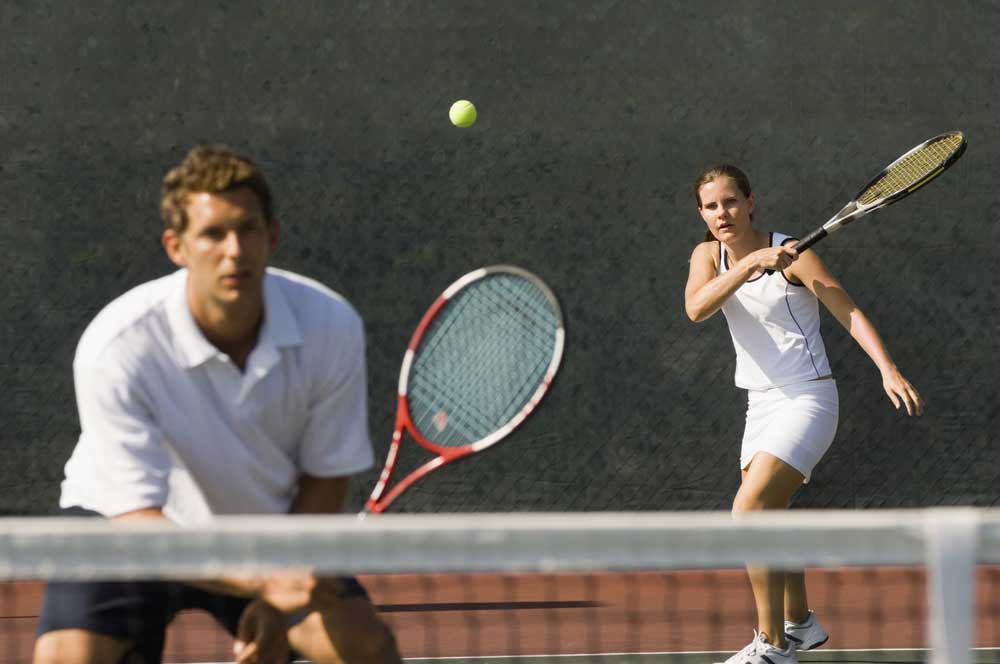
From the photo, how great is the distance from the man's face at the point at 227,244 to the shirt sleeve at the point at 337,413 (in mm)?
157

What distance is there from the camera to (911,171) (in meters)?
4.91

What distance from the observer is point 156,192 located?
6504 millimetres

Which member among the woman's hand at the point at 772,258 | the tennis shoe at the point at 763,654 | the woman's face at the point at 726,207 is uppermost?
the woman's face at the point at 726,207

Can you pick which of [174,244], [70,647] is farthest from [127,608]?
[174,244]

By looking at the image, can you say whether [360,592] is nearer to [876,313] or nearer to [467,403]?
[467,403]

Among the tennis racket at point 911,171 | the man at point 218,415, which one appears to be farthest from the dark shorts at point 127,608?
the tennis racket at point 911,171

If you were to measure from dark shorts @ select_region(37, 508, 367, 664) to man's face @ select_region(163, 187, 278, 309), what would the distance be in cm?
43

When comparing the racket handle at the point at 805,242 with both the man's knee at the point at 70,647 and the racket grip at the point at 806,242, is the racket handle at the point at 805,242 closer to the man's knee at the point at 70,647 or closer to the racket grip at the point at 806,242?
the racket grip at the point at 806,242

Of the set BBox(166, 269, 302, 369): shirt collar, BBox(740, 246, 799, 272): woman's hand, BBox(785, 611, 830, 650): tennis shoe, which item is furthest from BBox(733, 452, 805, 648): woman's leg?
BBox(166, 269, 302, 369): shirt collar

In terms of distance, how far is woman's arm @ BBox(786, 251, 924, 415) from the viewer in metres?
4.14

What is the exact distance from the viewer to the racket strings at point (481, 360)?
409 centimetres

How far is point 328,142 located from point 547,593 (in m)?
2.15

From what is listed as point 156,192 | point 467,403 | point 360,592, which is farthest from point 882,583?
point 360,592

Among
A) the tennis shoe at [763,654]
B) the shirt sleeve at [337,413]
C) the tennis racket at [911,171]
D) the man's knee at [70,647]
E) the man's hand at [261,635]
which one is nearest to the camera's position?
the man's hand at [261,635]
